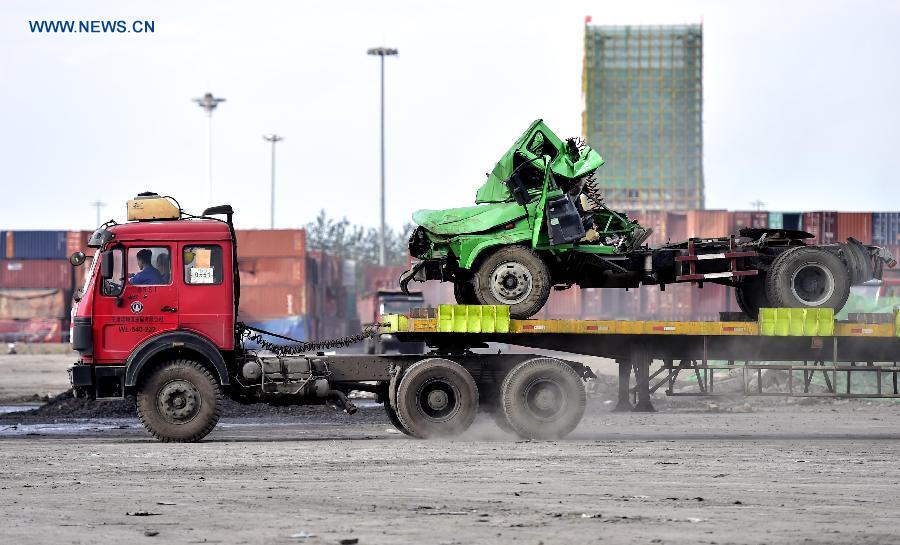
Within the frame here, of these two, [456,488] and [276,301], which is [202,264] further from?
[276,301]

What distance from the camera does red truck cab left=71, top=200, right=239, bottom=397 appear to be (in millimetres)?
18719

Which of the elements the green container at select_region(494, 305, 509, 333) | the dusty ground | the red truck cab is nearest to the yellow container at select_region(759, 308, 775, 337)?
the dusty ground

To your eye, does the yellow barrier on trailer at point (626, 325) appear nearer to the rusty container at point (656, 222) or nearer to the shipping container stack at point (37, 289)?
the rusty container at point (656, 222)

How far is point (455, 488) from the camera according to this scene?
14367 millimetres

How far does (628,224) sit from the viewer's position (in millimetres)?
20000

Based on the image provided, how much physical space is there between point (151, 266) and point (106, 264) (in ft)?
1.99

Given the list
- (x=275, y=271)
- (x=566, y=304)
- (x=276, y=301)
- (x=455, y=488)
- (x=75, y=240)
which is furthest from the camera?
(x=75, y=240)

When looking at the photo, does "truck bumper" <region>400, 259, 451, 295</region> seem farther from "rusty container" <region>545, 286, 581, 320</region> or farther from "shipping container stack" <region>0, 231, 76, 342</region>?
"shipping container stack" <region>0, 231, 76, 342</region>

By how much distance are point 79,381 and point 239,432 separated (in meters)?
4.13

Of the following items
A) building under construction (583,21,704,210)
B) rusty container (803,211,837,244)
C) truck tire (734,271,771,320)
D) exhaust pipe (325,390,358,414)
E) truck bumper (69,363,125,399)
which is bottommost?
exhaust pipe (325,390,358,414)

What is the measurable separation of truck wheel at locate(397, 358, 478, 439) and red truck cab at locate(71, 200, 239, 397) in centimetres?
247

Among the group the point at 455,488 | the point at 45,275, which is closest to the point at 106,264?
the point at 455,488

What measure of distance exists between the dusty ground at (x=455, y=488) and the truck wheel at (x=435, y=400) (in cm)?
28

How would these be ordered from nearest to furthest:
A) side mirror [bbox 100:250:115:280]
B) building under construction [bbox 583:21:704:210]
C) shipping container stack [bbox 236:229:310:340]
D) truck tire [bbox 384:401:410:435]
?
side mirror [bbox 100:250:115:280] < truck tire [bbox 384:401:410:435] < shipping container stack [bbox 236:229:310:340] < building under construction [bbox 583:21:704:210]
